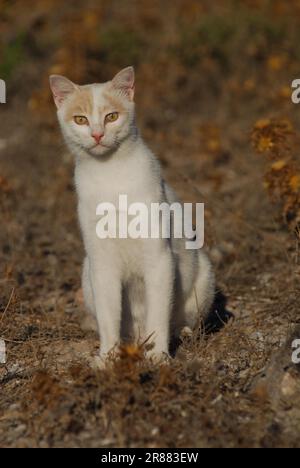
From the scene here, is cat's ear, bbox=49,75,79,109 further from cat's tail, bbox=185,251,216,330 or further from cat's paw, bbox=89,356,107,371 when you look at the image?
cat's paw, bbox=89,356,107,371

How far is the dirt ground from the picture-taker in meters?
2.85

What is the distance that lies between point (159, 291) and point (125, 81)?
3.71 feet

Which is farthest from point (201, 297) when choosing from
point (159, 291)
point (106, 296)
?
point (106, 296)

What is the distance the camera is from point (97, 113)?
341 cm

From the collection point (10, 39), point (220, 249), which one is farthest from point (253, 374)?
point (10, 39)

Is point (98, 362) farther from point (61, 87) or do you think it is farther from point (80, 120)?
point (61, 87)

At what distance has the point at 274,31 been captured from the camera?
805 centimetres

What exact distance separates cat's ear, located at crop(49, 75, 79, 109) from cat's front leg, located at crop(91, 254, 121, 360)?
0.90m

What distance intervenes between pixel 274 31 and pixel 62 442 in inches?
255
